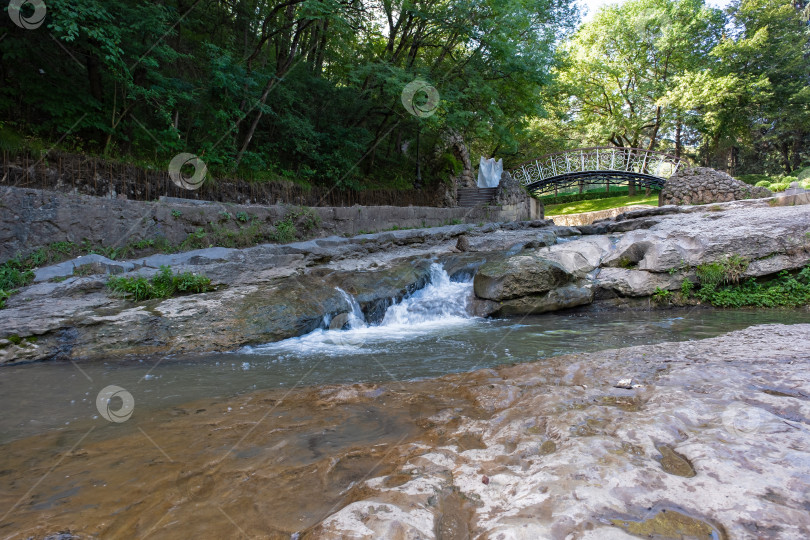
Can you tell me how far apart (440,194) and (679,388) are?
64.7 ft

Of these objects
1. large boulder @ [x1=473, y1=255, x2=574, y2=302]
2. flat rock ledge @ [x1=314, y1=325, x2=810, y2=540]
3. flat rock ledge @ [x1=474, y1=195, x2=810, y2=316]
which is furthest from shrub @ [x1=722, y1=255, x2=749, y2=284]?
flat rock ledge @ [x1=314, y1=325, x2=810, y2=540]

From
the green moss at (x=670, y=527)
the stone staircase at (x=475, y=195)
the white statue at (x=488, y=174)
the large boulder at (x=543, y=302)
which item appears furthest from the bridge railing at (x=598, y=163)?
the green moss at (x=670, y=527)

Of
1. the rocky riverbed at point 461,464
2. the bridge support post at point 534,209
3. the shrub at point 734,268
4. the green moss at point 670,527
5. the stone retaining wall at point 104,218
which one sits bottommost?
the rocky riverbed at point 461,464

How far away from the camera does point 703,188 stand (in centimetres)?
1886

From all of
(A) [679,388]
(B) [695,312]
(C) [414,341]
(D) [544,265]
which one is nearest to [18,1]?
(C) [414,341]

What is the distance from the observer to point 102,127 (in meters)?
9.47

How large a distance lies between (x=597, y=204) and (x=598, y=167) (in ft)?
20.4

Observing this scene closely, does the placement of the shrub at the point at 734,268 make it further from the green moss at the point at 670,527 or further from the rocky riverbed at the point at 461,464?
the green moss at the point at 670,527

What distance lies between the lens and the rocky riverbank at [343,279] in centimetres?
537

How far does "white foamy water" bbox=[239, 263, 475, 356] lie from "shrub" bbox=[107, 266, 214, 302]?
6.08ft

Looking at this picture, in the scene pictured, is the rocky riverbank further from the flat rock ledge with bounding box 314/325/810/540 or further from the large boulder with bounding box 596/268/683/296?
the flat rock ledge with bounding box 314/325/810/540

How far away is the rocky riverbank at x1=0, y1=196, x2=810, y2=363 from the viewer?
17.6 ft

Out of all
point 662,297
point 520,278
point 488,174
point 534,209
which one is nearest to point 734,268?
point 662,297

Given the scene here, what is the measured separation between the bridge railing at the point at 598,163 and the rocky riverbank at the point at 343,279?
581 inches
